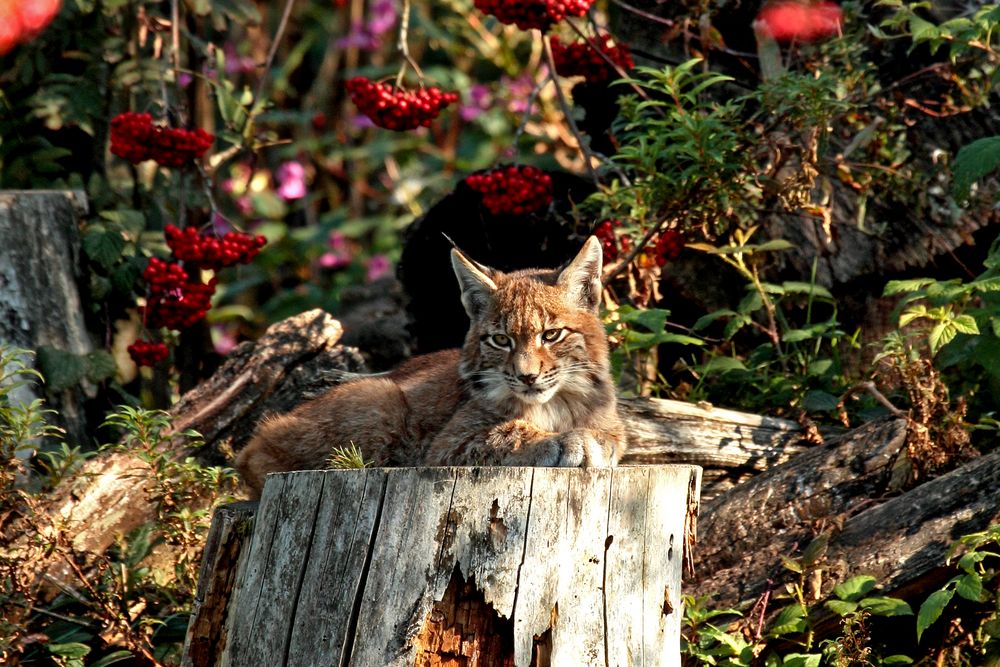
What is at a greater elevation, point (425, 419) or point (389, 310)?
point (425, 419)

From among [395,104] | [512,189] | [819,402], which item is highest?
[395,104]

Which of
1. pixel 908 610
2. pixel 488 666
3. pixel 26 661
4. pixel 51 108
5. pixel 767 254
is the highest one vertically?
pixel 51 108

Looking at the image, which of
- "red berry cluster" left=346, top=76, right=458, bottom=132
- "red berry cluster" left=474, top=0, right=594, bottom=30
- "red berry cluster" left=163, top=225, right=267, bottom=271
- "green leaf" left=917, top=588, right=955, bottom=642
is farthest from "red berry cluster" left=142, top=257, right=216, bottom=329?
"green leaf" left=917, top=588, right=955, bottom=642

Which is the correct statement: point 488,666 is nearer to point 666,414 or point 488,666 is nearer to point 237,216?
point 666,414

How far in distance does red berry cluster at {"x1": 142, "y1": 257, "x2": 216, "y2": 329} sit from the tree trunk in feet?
1.56

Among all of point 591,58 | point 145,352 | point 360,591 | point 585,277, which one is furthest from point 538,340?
point 145,352

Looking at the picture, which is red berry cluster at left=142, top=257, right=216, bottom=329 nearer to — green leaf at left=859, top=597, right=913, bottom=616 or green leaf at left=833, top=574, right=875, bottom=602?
green leaf at left=833, top=574, right=875, bottom=602

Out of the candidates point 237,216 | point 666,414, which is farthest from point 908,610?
point 237,216

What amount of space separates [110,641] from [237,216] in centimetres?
829

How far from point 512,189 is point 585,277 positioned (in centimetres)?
141

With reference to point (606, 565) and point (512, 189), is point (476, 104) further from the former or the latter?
point (606, 565)

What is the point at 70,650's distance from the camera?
4.79 metres

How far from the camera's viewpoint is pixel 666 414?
5.73m

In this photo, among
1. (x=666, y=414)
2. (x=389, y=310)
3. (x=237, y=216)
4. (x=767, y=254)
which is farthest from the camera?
(x=237, y=216)
